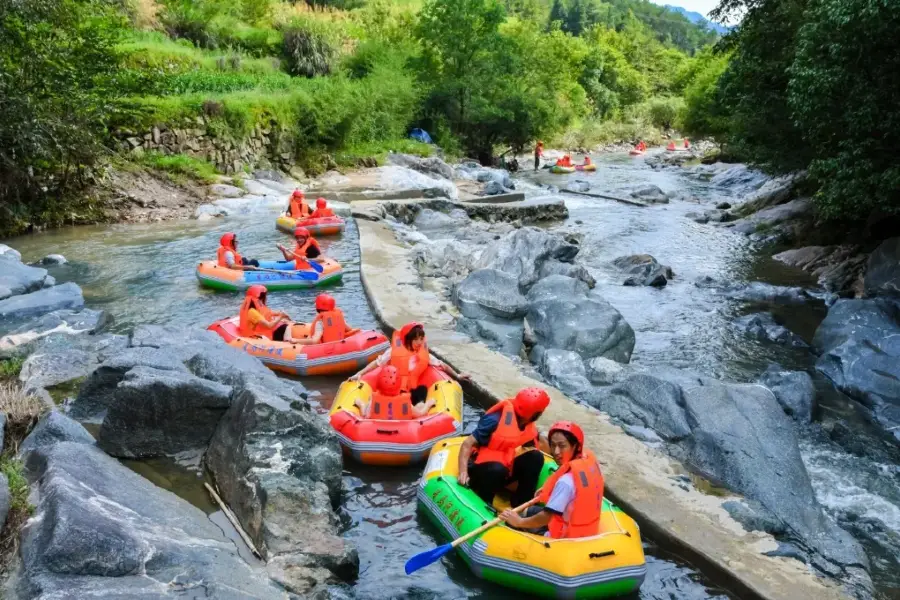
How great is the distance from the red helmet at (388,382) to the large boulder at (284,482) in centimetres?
105

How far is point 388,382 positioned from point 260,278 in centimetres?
598

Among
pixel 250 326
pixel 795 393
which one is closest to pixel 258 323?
pixel 250 326

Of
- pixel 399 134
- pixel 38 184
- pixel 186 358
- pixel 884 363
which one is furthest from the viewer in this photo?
pixel 399 134

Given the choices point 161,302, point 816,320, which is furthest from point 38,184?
point 816,320

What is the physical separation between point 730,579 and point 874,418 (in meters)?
4.67

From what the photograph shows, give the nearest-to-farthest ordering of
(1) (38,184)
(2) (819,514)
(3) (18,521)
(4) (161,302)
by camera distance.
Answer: (3) (18,521) → (2) (819,514) → (4) (161,302) → (1) (38,184)

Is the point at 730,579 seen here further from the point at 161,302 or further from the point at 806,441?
the point at 161,302

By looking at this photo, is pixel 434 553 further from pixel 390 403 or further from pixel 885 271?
pixel 885 271

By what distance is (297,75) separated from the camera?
35.3 m

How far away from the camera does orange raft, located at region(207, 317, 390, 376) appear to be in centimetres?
903

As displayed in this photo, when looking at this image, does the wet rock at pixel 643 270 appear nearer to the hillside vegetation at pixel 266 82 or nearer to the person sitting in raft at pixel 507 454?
the person sitting in raft at pixel 507 454

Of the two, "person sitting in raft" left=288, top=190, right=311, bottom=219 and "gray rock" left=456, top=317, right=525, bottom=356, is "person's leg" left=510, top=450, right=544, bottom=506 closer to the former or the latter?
"gray rock" left=456, top=317, right=525, bottom=356

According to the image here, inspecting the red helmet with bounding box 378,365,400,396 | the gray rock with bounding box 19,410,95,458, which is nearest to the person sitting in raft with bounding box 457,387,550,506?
the red helmet with bounding box 378,365,400,396

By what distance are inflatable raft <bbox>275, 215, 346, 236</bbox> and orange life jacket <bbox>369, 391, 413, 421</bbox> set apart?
35.0ft
